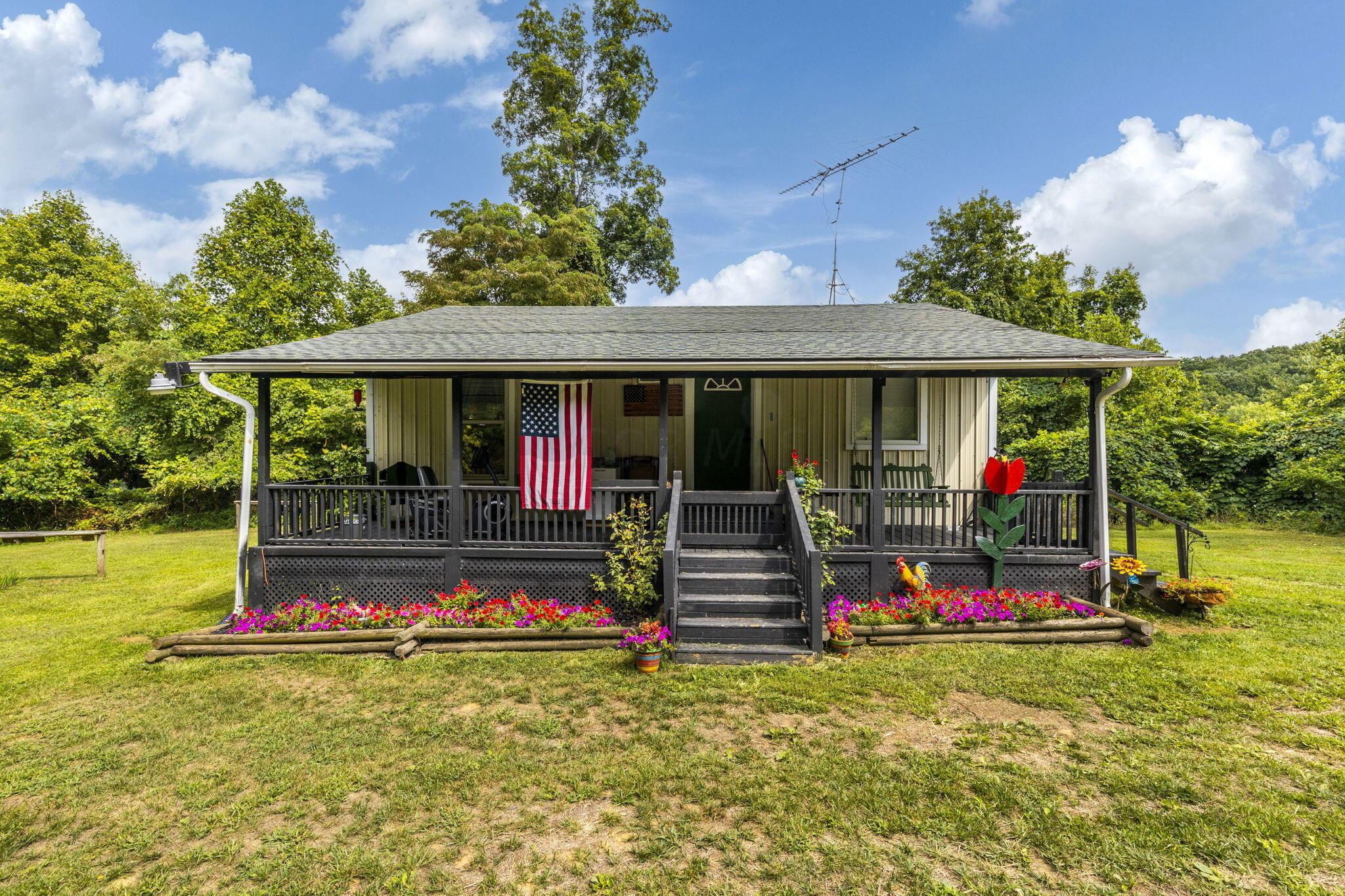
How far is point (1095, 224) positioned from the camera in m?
23.9

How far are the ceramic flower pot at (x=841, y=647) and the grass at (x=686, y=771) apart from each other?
256 millimetres

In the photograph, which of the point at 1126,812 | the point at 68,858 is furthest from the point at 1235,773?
the point at 68,858

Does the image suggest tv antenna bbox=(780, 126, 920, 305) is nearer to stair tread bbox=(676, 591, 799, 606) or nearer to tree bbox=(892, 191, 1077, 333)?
stair tread bbox=(676, 591, 799, 606)

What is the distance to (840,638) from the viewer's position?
18.9ft

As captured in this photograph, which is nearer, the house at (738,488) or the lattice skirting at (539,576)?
the house at (738,488)

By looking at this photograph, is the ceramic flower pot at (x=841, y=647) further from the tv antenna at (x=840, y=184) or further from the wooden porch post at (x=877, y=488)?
the tv antenna at (x=840, y=184)

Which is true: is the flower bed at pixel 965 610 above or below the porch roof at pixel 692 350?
below

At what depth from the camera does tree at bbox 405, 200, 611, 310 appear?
18.8 m

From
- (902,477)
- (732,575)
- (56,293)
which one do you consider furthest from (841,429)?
(56,293)

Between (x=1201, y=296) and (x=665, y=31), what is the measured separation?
21981 mm

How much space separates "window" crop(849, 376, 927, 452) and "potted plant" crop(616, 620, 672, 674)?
196 inches

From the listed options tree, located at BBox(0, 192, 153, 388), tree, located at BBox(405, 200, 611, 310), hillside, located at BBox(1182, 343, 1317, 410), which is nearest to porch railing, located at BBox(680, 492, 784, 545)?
tree, located at BBox(405, 200, 611, 310)

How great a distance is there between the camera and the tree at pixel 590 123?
21.9 meters

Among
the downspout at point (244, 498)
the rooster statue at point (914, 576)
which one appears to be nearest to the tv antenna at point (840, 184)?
the rooster statue at point (914, 576)
